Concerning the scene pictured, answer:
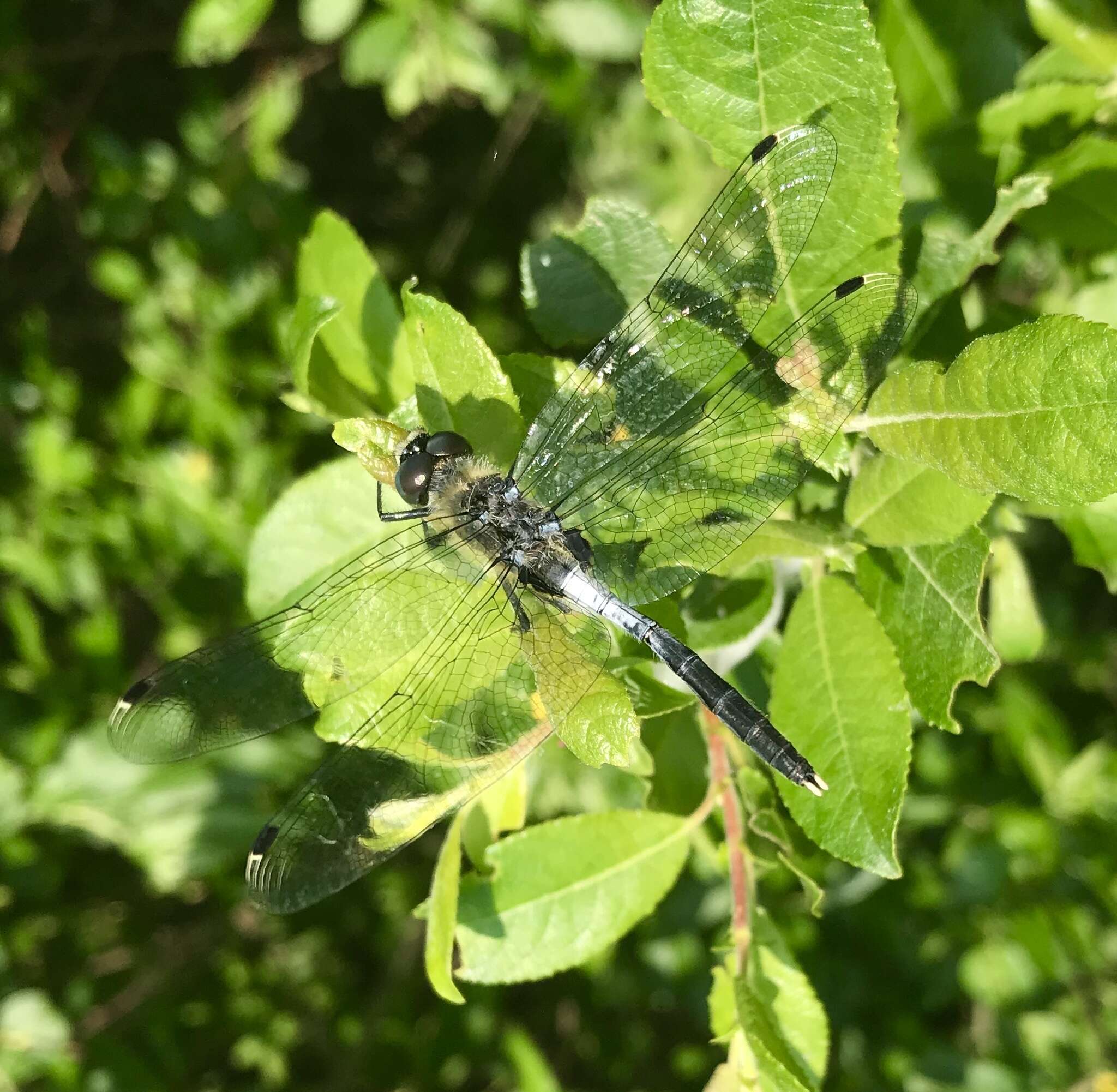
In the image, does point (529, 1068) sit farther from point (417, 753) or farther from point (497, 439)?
point (497, 439)

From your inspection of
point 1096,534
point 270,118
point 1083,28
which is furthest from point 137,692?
point 270,118

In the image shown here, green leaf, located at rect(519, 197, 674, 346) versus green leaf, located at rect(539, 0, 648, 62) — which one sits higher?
green leaf, located at rect(539, 0, 648, 62)

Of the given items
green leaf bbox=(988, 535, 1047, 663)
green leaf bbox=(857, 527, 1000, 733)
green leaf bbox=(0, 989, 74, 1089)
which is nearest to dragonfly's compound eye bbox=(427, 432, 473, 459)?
green leaf bbox=(857, 527, 1000, 733)

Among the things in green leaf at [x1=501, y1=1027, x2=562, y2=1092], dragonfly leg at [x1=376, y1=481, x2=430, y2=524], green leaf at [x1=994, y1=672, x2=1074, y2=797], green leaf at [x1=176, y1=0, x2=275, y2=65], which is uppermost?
green leaf at [x1=176, y1=0, x2=275, y2=65]

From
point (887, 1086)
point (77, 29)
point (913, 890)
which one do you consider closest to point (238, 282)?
point (77, 29)

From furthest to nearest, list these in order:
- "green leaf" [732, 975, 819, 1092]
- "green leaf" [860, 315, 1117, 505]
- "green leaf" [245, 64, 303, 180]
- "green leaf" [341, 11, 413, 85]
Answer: "green leaf" [245, 64, 303, 180] → "green leaf" [341, 11, 413, 85] → "green leaf" [732, 975, 819, 1092] → "green leaf" [860, 315, 1117, 505]

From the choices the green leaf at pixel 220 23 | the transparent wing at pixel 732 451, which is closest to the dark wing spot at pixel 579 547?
the transparent wing at pixel 732 451

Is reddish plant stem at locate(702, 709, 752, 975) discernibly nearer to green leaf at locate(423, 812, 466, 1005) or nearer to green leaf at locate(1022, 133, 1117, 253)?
green leaf at locate(423, 812, 466, 1005)
